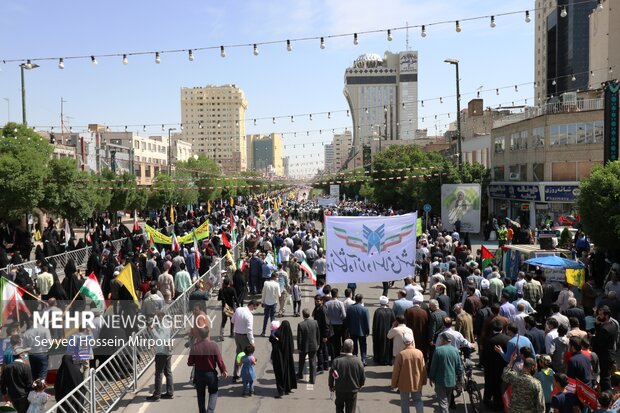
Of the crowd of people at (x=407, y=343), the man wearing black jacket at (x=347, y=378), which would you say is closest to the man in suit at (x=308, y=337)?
the crowd of people at (x=407, y=343)

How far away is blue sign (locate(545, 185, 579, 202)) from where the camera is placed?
112ft

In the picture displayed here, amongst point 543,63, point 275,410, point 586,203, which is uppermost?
point 543,63

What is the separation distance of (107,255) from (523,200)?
27.4m

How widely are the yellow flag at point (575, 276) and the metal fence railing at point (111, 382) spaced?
10372 mm

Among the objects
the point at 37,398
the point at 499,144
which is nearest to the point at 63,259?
the point at 37,398

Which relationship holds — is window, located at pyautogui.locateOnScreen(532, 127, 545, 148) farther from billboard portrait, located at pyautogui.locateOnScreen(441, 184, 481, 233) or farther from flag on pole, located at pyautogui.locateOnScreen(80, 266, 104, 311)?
flag on pole, located at pyautogui.locateOnScreen(80, 266, 104, 311)

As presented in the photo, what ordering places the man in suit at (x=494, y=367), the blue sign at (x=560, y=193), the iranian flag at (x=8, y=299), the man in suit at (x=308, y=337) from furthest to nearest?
the blue sign at (x=560, y=193)
the man in suit at (x=308, y=337)
the iranian flag at (x=8, y=299)
the man in suit at (x=494, y=367)

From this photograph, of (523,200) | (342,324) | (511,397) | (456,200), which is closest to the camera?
(511,397)

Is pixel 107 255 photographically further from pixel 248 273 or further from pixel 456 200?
pixel 456 200

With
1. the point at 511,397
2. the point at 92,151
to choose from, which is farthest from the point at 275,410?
the point at 92,151

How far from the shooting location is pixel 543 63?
116m

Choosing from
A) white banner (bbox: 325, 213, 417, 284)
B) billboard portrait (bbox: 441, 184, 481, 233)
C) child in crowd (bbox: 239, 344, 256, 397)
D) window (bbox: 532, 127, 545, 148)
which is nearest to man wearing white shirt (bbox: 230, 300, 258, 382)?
child in crowd (bbox: 239, 344, 256, 397)

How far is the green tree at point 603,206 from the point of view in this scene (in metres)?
18.1

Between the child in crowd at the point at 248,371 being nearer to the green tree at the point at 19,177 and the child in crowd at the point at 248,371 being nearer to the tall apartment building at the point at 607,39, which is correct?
the green tree at the point at 19,177
